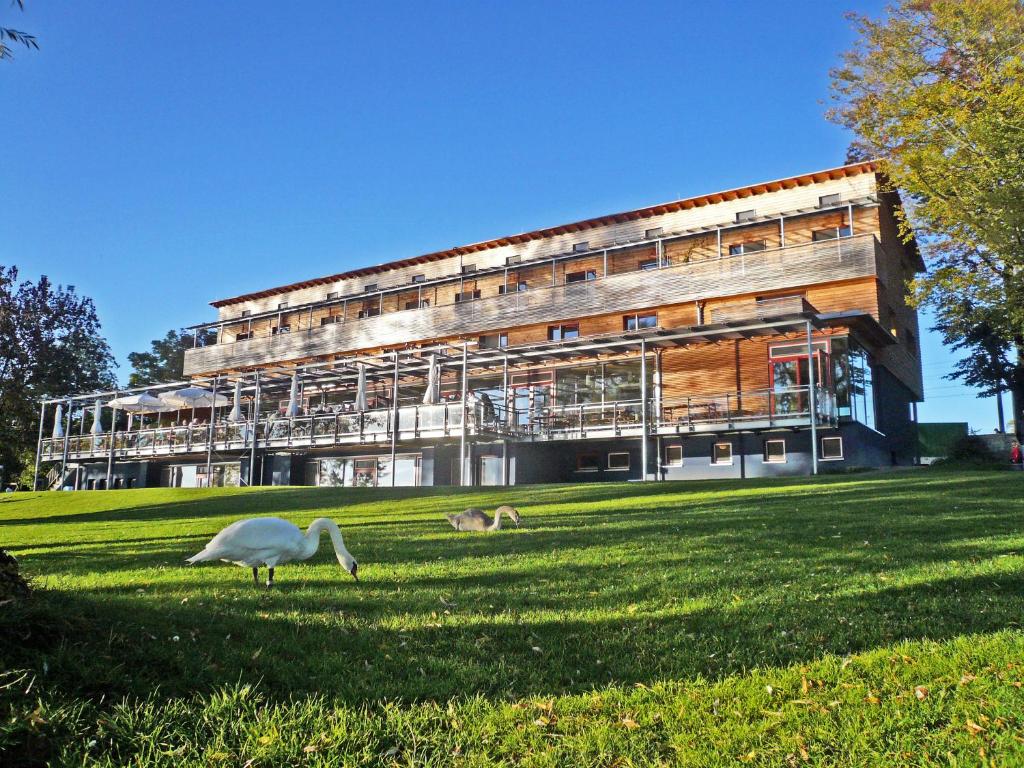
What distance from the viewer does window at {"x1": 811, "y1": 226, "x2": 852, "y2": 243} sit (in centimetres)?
3019

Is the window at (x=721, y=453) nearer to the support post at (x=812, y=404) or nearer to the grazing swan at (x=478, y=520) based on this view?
the support post at (x=812, y=404)

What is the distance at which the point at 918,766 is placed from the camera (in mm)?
3277

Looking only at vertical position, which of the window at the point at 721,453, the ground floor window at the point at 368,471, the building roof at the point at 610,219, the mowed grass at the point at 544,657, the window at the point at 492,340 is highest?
the building roof at the point at 610,219

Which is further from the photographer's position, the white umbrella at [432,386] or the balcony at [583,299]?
the balcony at [583,299]

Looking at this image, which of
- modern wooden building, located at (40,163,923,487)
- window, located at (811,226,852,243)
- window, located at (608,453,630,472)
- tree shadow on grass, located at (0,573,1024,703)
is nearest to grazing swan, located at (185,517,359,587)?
tree shadow on grass, located at (0,573,1024,703)

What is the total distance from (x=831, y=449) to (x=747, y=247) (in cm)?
993

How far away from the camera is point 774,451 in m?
26.9

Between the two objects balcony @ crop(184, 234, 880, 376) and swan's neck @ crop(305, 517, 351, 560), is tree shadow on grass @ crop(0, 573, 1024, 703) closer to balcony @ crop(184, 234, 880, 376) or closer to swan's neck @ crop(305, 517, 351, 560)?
swan's neck @ crop(305, 517, 351, 560)

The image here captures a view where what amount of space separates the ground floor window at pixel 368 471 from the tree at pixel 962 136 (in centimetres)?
1907

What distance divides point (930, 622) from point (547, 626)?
255 centimetres

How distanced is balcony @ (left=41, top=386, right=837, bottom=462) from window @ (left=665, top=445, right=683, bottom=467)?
107 cm

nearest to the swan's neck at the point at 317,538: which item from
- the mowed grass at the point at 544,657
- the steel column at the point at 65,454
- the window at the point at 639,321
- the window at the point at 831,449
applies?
the mowed grass at the point at 544,657

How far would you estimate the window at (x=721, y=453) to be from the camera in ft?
90.5

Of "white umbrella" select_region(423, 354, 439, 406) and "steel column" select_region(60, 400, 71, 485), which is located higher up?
"white umbrella" select_region(423, 354, 439, 406)
